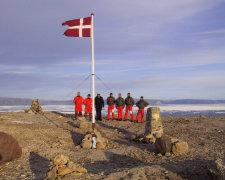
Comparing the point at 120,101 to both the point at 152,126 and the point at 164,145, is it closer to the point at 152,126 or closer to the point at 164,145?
the point at 152,126

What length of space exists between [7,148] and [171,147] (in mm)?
5685

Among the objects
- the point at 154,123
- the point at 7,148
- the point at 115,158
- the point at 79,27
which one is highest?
the point at 79,27

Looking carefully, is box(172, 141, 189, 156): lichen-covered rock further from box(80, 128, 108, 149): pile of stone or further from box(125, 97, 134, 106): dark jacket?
box(125, 97, 134, 106): dark jacket

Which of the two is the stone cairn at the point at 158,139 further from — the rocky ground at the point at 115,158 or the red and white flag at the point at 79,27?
the red and white flag at the point at 79,27

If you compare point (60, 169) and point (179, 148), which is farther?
point (179, 148)

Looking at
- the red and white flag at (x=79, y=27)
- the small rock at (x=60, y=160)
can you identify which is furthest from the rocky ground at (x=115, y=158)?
the red and white flag at (x=79, y=27)

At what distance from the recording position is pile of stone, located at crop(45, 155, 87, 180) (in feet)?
20.5

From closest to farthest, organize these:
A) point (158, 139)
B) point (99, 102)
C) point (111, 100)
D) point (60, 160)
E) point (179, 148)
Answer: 1. point (60, 160)
2. point (179, 148)
3. point (158, 139)
4. point (99, 102)
5. point (111, 100)

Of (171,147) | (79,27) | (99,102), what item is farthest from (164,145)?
(99,102)

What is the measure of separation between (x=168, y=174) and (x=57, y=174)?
273 cm

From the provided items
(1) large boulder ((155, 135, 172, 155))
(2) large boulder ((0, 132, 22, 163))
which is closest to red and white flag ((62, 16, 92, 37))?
(2) large boulder ((0, 132, 22, 163))

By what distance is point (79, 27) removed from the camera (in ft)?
39.8

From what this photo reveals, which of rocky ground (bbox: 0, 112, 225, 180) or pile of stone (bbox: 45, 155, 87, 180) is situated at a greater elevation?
pile of stone (bbox: 45, 155, 87, 180)

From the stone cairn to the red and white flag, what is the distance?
17.5 feet
